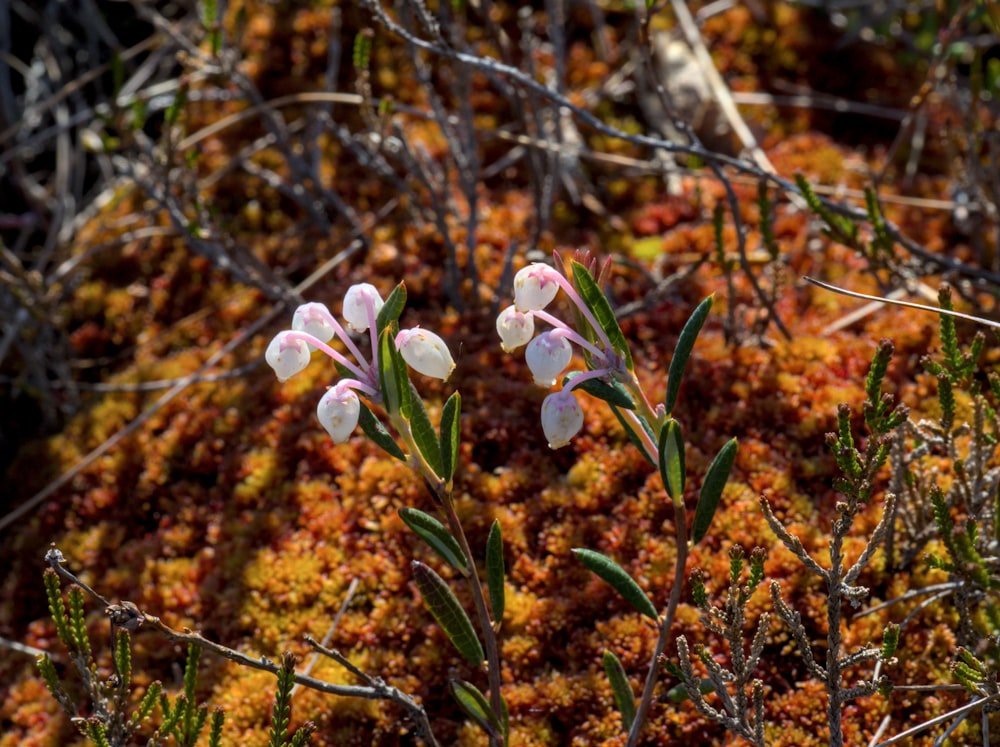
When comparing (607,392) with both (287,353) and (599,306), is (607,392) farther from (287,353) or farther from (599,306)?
(287,353)

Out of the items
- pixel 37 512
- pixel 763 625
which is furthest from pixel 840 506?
pixel 37 512

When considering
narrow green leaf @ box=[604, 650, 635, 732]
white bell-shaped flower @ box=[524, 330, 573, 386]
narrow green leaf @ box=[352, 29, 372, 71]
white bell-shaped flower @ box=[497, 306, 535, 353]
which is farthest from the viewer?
narrow green leaf @ box=[352, 29, 372, 71]

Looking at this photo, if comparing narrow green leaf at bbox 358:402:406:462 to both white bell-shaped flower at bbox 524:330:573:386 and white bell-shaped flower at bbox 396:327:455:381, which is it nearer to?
white bell-shaped flower at bbox 396:327:455:381

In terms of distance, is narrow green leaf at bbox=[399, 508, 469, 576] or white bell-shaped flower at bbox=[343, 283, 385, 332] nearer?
white bell-shaped flower at bbox=[343, 283, 385, 332]

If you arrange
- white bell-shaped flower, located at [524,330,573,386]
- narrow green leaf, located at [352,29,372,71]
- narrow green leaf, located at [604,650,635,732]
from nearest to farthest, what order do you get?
1. white bell-shaped flower, located at [524,330,573,386]
2. narrow green leaf, located at [604,650,635,732]
3. narrow green leaf, located at [352,29,372,71]

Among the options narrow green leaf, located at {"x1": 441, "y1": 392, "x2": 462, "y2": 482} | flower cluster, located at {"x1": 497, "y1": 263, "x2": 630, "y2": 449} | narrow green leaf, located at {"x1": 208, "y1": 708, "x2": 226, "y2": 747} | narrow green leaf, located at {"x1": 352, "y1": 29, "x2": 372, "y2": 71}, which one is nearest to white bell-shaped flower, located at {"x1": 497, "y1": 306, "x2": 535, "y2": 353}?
flower cluster, located at {"x1": 497, "y1": 263, "x2": 630, "y2": 449}

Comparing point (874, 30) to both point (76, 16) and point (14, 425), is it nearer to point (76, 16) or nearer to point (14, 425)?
point (76, 16)

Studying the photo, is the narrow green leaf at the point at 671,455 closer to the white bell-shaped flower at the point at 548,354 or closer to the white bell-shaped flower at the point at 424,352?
the white bell-shaped flower at the point at 548,354

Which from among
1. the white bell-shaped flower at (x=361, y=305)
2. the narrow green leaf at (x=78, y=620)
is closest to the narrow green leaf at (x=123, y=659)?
the narrow green leaf at (x=78, y=620)
